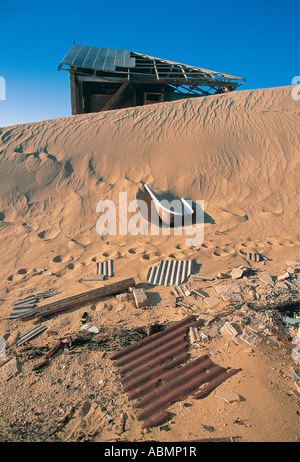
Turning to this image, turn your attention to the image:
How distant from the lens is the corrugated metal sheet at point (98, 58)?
15.4 meters

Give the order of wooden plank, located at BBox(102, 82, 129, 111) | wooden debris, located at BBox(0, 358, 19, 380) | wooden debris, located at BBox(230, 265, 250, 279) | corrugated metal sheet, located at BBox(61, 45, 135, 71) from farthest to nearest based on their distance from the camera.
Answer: wooden plank, located at BBox(102, 82, 129, 111), corrugated metal sheet, located at BBox(61, 45, 135, 71), wooden debris, located at BBox(230, 265, 250, 279), wooden debris, located at BBox(0, 358, 19, 380)

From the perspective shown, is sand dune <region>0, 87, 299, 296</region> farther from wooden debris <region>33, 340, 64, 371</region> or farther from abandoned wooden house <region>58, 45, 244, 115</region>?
abandoned wooden house <region>58, 45, 244, 115</region>

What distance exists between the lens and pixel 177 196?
8.09m

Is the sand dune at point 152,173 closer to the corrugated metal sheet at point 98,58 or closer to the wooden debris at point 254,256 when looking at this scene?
the wooden debris at point 254,256

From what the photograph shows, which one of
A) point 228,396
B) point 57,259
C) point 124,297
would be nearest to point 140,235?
→ point 57,259

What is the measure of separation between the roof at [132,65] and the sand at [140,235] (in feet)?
21.0

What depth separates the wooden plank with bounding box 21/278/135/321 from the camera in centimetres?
424

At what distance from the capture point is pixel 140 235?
671 centimetres

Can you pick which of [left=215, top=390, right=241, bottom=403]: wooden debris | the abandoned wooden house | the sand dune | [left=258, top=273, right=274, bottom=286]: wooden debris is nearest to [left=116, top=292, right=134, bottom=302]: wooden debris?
the sand dune

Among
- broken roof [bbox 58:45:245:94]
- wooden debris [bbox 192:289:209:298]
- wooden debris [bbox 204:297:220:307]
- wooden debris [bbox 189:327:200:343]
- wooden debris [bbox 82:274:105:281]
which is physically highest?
broken roof [bbox 58:45:245:94]

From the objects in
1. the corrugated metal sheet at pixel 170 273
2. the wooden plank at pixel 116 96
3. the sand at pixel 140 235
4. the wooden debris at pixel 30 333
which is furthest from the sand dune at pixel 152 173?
the wooden plank at pixel 116 96

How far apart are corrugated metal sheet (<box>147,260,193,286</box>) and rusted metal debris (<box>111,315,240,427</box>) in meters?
1.34

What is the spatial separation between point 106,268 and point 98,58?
16.3 meters
